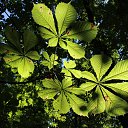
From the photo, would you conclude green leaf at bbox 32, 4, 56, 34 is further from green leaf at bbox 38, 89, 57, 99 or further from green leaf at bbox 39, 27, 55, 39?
green leaf at bbox 38, 89, 57, 99

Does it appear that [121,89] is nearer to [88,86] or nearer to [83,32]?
[88,86]

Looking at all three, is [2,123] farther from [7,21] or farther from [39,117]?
[7,21]

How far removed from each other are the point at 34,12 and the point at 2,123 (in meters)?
8.32

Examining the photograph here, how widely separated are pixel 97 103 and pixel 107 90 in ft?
0.38

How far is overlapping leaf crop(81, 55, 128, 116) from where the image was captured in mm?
1481

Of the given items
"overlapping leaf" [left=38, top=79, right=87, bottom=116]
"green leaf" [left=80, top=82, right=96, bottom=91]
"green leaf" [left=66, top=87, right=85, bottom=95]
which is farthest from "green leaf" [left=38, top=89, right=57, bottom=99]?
"green leaf" [left=80, top=82, right=96, bottom=91]

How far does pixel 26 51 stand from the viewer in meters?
1.54

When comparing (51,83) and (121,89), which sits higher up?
(51,83)

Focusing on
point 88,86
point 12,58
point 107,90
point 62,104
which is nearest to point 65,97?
point 62,104

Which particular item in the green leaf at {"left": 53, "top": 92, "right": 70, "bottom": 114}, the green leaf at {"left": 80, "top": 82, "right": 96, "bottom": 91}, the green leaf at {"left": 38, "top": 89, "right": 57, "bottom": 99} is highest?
the green leaf at {"left": 38, "top": 89, "right": 57, "bottom": 99}

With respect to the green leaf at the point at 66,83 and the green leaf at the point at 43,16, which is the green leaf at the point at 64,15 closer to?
the green leaf at the point at 43,16

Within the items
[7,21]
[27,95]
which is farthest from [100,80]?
[27,95]

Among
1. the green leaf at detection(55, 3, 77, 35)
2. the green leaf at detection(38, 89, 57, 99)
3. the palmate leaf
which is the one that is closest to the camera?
the green leaf at detection(55, 3, 77, 35)

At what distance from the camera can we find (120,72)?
1508 mm
